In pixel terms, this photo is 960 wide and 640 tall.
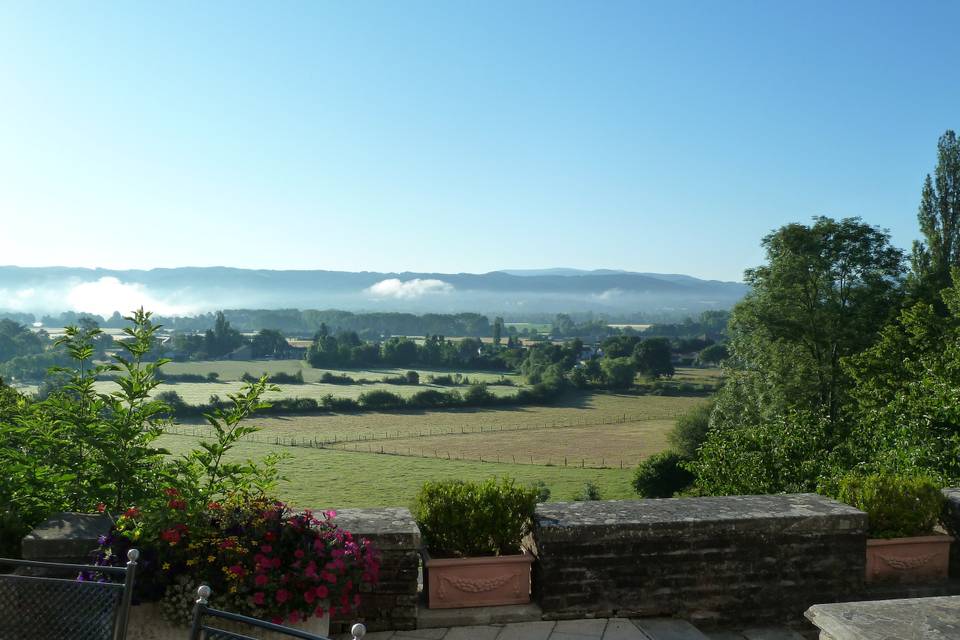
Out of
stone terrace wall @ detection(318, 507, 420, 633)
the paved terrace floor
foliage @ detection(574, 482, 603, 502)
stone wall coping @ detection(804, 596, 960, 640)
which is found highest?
stone wall coping @ detection(804, 596, 960, 640)

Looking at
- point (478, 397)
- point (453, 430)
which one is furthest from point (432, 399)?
point (453, 430)

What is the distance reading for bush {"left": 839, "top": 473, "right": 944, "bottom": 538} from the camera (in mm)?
5000

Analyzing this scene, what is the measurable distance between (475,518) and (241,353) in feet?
327

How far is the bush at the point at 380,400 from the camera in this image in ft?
196

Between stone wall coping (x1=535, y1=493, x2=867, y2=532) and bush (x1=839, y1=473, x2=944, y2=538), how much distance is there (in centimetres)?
21

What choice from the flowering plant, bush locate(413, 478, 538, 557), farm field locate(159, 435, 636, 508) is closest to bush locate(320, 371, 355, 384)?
farm field locate(159, 435, 636, 508)

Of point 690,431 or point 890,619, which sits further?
point 690,431

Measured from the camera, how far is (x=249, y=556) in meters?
3.58

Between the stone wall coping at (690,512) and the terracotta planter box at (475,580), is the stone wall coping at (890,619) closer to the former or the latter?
the stone wall coping at (690,512)

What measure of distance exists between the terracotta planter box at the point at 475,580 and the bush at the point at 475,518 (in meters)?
0.12

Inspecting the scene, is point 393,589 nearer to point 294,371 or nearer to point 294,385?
point 294,385

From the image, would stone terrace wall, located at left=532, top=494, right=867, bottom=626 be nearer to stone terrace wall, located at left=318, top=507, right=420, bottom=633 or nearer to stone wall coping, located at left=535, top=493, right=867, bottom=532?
stone wall coping, located at left=535, top=493, right=867, bottom=532

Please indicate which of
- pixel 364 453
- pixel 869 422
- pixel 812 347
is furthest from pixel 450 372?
pixel 869 422

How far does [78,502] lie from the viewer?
4.59 m
